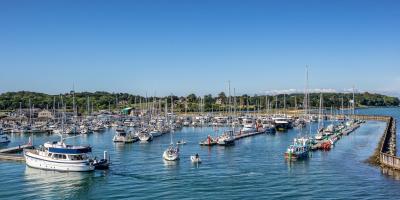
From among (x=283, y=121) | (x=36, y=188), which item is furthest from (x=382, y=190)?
(x=283, y=121)

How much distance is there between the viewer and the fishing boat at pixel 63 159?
206 ft

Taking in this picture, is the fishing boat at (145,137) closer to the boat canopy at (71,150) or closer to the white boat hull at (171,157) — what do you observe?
the white boat hull at (171,157)

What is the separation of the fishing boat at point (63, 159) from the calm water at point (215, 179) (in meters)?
1.03

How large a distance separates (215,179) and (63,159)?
19.8 metres

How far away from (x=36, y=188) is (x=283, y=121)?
313 feet

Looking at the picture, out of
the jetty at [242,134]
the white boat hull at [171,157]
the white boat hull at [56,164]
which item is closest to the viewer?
the white boat hull at [56,164]

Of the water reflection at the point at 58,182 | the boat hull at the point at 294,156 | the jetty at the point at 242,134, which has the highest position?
the jetty at the point at 242,134

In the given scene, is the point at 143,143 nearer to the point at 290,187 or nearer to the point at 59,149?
the point at 59,149

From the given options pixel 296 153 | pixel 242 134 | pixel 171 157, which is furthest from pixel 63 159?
pixel 242 134

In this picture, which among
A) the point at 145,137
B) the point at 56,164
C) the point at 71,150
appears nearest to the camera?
the point at 71,150

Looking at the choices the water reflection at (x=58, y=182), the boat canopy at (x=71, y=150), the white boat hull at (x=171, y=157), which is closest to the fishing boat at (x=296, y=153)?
the white boat hull at (x=171, y=157)

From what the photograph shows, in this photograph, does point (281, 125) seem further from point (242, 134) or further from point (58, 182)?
point (58, 182)

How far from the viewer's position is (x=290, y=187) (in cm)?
5400

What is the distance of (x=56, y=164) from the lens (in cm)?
6388
